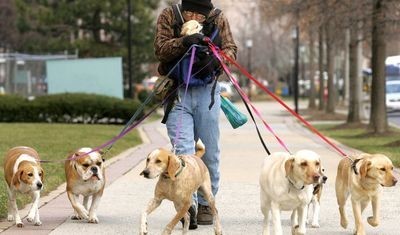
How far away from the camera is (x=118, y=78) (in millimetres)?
36031

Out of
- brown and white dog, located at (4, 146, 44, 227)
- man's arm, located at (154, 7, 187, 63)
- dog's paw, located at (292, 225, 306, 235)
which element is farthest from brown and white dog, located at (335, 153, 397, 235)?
brown and white dog, located at (4, 146, 44, 227)

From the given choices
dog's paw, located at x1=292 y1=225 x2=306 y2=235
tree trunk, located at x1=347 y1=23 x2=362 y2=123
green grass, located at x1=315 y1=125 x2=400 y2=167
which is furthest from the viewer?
tree trunk, located at x1=347 y1=23 x2=362 y2=123

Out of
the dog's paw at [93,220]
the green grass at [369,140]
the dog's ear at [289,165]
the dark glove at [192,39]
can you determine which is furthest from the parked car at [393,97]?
the dog's ear at [289,165]

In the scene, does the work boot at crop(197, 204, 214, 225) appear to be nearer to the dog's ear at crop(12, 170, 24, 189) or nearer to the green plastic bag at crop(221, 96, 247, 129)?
the green plastic bag at crop(221, 96, 247, 129)

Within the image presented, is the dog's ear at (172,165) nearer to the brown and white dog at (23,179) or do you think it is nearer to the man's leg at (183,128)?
the man's leg at (183,128)

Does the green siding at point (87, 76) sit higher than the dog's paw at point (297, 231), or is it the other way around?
the green siding at point (87, 76)

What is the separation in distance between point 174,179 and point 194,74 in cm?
141

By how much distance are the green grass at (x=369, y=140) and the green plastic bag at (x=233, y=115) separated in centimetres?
664

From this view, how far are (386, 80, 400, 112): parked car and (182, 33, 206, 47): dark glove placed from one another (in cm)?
3730

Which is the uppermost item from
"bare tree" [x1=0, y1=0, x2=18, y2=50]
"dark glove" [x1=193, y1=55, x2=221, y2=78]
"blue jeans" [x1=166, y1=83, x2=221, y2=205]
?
"bare tree" [x1=0, y1=0, x2=18, y2=50]

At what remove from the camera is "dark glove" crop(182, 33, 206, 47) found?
8141mm

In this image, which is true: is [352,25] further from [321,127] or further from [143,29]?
[143,29]

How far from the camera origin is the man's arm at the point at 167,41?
829cm

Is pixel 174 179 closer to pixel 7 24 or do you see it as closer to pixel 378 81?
pixel 378 81
